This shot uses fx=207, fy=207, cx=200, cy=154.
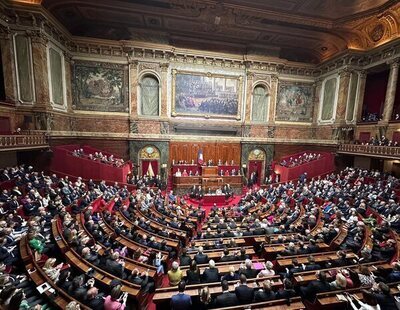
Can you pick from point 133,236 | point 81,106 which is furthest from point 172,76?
point 133,236

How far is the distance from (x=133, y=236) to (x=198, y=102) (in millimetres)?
13284

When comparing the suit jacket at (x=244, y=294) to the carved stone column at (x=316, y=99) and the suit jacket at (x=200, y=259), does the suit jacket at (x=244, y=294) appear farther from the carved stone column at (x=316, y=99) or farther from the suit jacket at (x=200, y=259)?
the carved stone column at (x=316, y=99)

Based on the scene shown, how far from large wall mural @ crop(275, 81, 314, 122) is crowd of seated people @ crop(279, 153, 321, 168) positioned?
3625mm

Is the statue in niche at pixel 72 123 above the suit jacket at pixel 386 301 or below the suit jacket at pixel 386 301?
above

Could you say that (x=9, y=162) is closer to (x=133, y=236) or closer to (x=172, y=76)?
(x=133, y=236)

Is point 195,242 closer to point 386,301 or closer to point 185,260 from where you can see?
point 185,260

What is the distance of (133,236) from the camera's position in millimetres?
6793

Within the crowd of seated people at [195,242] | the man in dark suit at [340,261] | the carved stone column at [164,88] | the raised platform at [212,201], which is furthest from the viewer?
the carved stone column at [164,88]

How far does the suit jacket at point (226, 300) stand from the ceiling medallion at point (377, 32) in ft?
65.4

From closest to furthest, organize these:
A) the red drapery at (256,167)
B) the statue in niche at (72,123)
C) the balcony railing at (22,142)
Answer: the balcony railing at (22,142) < the statue in niche at (72,123) < the red drapery at (256,167)

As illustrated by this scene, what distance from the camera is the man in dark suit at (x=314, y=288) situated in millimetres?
4484

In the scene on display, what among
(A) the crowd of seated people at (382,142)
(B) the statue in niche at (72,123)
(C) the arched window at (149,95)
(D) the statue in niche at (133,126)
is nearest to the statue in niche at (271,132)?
(A) the crowd of seated people at (382,142)

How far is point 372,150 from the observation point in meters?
13.9

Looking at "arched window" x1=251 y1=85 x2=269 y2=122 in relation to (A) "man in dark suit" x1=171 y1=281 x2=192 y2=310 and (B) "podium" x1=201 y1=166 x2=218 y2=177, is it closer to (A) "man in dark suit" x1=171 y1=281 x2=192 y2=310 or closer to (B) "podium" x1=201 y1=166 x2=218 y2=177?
(B) "podium" x1=201 y1=166 x2=218 y2=177
